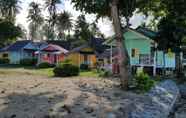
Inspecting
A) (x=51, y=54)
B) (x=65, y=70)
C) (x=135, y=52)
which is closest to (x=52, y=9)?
(x=65, y=70)

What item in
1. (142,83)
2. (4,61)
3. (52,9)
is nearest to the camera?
(52,9)

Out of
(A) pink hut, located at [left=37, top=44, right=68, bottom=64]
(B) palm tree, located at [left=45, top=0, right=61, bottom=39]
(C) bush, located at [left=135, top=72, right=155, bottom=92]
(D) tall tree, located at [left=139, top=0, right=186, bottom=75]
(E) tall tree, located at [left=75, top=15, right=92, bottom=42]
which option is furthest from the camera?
(A) pink hut, located at [left=37, top=44, right=68, bottom=64]

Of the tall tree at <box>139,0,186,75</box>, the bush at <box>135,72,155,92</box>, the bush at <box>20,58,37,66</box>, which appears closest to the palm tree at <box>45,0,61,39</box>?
the bush at <box>135,72,155,92</box>

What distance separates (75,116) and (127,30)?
2649 centimetres

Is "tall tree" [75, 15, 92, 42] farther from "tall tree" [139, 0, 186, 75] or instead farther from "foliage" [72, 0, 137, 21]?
"tall tree" [139, 0, 186, 75]

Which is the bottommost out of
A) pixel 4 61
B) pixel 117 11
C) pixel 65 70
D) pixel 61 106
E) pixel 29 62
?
pixel 61 106

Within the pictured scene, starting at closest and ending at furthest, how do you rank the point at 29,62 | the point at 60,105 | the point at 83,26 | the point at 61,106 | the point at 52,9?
the point at 61,106 → the point at 60,105 → the point at 52,9 → the point at 83,26 → the point at 29,62

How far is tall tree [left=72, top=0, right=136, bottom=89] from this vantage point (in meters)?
17.9

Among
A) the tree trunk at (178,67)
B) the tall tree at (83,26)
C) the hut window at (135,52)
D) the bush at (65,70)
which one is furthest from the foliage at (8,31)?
the tree trunk at (178,67)

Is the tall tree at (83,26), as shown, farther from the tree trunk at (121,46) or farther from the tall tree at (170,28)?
the tall tree at (170,28)

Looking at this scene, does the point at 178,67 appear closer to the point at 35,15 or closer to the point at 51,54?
the point at 35,15

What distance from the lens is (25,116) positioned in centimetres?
993

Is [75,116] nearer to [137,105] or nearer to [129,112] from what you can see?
[129,112]

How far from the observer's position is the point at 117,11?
1803 centimetres
